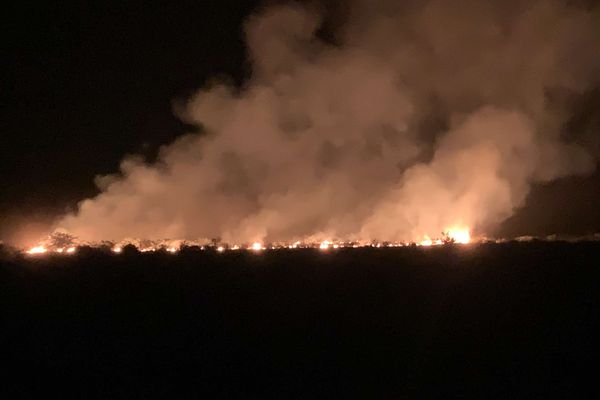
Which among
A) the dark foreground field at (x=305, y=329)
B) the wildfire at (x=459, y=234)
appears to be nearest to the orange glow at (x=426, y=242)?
the wildfire at (x=459, y=234)

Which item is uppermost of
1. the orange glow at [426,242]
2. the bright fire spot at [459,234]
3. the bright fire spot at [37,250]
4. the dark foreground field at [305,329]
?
the bright fire spot at [37,250]

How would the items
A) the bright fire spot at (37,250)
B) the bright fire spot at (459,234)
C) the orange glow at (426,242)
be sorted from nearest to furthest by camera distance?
1. the bright fire spot at (37,250)
2. the orange glow at (426,242)
3. the bright fire spot at (459,234)

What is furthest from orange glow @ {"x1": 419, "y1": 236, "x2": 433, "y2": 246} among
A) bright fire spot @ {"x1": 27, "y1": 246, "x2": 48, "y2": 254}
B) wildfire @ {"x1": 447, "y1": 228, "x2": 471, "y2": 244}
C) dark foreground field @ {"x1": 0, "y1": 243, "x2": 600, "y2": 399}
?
bright fire spot @ {"x1": 27, "y1": 246, "x2": 48, "y2": 254}

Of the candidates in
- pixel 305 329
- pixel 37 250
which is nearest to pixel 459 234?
pixel 37 250

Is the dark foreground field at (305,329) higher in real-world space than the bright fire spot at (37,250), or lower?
lower

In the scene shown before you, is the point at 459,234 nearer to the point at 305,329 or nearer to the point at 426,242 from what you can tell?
the point at 426,242

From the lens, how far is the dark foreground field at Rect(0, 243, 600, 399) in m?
7.68

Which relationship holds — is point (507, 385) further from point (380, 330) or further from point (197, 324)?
point (197, 324)

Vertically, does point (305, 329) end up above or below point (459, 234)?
below

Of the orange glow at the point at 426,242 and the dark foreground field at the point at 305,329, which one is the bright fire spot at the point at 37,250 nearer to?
the dark foreground field at the point at 305,329

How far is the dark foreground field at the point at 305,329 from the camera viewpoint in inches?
303

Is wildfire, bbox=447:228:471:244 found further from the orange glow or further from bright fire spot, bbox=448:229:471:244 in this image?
the orange glow

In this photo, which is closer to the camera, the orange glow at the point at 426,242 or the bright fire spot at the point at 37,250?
the bright fire spot at the point at 37,250

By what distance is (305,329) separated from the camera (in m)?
9.62
